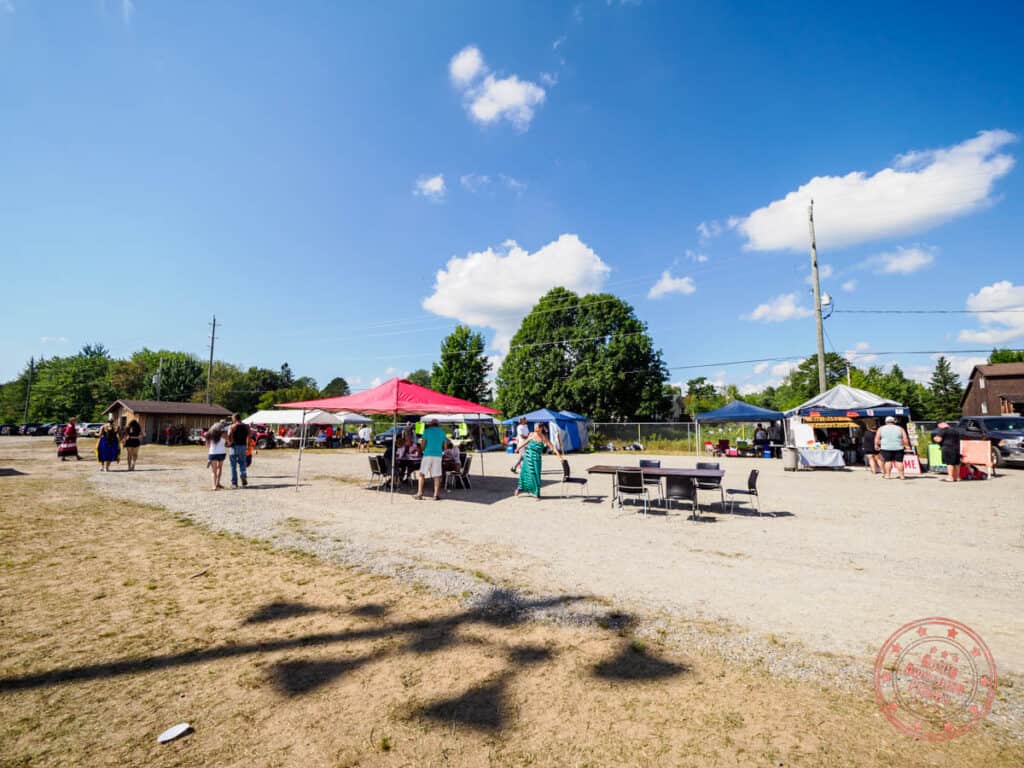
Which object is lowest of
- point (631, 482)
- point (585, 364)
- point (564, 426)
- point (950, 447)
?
point (631, 482)

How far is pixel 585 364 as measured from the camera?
3709 centimetres

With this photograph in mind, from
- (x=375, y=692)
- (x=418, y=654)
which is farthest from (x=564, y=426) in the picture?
(x=375, y=692)

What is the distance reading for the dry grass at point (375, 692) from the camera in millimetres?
2406

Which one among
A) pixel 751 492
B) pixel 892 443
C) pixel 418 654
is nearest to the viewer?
pixel 418 654

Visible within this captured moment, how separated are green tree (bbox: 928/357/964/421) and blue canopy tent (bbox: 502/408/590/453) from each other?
188ft

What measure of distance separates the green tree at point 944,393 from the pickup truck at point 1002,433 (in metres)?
54.9

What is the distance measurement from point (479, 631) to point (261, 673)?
1.58 m

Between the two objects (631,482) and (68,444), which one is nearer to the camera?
(631,482)

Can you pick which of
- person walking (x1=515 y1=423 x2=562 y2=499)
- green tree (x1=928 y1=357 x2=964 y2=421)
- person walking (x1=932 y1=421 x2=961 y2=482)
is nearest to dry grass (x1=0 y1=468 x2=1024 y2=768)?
person walking (x1=515 y1=423 x2=562 y2=499)

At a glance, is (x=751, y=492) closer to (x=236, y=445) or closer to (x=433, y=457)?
(x=433, y=457)

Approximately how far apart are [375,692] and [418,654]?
1.64ft

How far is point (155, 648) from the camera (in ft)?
11.5

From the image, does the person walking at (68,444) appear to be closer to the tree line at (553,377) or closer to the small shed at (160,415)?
the small shed at (160,415)

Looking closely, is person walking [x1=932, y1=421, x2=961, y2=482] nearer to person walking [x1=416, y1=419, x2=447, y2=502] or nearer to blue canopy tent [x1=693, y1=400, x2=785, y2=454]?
blue canopy tent [x1=693, y1=400, x2=785, y2=454]
